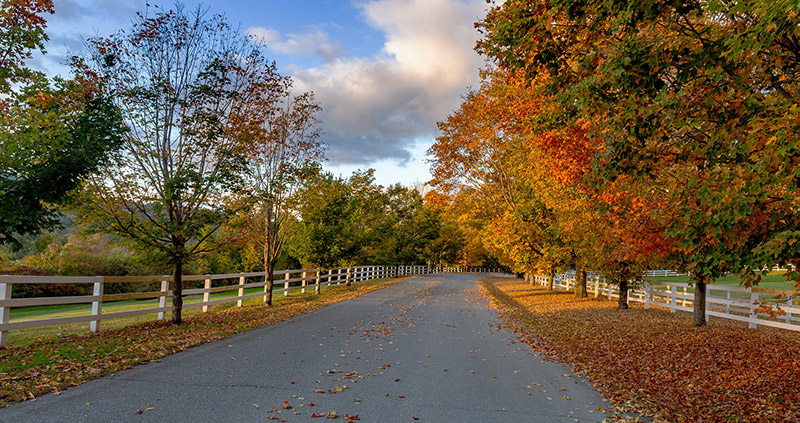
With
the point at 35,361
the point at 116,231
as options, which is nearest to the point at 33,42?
the point at 116,231

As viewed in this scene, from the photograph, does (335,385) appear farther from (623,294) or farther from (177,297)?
(623,294)

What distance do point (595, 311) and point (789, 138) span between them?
566 inches

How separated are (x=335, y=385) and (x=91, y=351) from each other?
422 centimetres

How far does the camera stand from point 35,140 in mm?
7633

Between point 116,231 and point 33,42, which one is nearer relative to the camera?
point 33,42

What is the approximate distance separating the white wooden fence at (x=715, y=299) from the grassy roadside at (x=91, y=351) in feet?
28.8

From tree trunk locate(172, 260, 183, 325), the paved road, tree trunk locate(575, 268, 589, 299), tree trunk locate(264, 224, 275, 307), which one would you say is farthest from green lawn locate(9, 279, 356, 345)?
tree trunk locate(575, 268, 589, 299)

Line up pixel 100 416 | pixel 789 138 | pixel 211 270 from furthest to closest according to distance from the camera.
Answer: pixel 211 270 < pixel 100 416 < pixel 789 138

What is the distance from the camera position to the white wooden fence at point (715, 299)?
39.8ft

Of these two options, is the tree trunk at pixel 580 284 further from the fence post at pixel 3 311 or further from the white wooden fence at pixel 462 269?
the white wooden fence at pixel 462 269

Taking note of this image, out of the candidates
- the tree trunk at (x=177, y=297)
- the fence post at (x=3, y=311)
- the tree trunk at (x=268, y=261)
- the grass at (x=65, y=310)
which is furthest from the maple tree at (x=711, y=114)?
the grass at (x=65, y=310)

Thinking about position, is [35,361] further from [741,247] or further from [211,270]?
[211,270]

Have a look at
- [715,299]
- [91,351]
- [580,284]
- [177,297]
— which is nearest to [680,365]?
[715,299]

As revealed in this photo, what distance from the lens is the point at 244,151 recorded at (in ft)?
38.5
